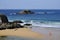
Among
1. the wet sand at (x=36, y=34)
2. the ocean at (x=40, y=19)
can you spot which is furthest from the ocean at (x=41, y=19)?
the wet sand at (x=36, y=34)

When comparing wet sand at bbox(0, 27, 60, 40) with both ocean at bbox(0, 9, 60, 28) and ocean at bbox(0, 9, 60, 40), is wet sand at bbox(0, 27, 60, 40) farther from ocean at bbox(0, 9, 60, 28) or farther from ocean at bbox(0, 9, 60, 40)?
ocean at bbox(0, 9, 60, 28)

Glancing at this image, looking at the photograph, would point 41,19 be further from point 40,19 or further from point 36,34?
point 36,34

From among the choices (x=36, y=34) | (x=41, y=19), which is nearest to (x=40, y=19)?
(x=41, y=19)

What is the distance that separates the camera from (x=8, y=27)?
24406 mm

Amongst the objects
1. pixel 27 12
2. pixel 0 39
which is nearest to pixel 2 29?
pixel 0 39

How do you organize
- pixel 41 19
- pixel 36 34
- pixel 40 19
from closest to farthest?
1. pixel 36 34
2. pixel 41 19
3. pixel 40 19

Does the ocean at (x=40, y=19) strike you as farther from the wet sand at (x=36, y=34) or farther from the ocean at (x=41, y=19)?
the wet sand at (x=36, y=34)

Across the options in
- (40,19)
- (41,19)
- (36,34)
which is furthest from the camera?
(40,19)

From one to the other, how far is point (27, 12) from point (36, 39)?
53443mm

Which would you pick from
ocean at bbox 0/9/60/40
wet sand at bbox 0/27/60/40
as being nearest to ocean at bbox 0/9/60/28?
ocean at bbox 0/9/60/40

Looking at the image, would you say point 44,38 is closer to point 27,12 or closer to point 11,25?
point 11,25

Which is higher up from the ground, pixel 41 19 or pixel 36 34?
pixel 36 34

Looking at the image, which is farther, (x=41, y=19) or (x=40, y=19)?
(x=40, y=19)

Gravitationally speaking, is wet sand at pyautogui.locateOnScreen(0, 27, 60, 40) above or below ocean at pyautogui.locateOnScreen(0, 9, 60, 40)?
above
